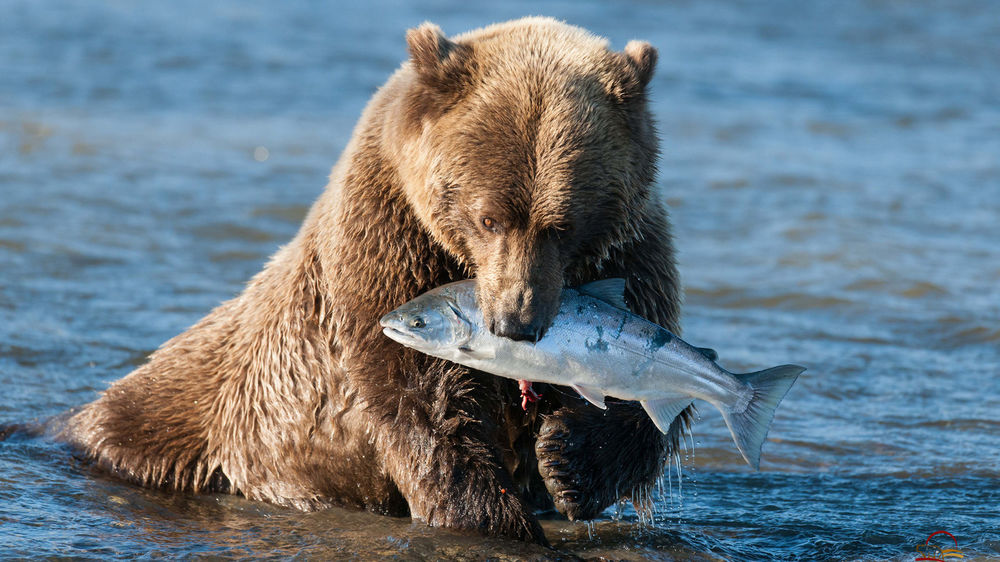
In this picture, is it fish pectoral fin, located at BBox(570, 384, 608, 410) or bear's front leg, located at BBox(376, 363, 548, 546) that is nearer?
fish pectoral fin, located at BBox(570, 384, 608, 410)

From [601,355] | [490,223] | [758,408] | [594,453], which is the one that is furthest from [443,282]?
[758,408]

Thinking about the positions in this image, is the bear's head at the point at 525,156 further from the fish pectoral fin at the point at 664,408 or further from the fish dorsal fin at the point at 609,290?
the fish pectoral fin at the point at 664,408

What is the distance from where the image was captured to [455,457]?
17.3ft

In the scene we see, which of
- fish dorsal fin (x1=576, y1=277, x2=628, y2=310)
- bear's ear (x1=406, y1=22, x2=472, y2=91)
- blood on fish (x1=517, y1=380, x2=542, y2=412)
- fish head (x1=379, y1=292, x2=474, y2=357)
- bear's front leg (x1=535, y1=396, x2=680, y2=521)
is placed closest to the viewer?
fish head (x1=379, y1=292, x2=474, y2=357)

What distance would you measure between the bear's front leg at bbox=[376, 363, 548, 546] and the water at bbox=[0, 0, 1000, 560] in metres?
0.12

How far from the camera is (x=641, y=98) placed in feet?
17.0

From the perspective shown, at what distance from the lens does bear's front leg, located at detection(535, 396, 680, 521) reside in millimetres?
5367

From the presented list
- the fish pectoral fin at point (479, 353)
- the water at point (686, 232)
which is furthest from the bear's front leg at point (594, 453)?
the fish pectoral fin at point (479, 353)

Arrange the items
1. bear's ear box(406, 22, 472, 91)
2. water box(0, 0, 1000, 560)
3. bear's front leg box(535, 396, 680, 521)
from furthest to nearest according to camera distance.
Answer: water box(0, 0, 1000, 560) → bear's front leg box(535, 396, 680, 521) → bear's ear box(406, 22, 472, 91)

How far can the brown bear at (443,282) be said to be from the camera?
Answer: 4.78m

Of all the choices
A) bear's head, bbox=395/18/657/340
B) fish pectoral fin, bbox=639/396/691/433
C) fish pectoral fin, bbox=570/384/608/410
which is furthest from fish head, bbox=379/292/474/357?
fish pectoral fin, bbox=639/396/691/433

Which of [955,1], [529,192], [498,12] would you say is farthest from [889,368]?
[955,1]

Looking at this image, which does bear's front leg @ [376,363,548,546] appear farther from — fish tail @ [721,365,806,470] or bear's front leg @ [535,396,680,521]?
fish tail @ [721,365,806,470]

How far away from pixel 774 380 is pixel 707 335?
15.6ft
